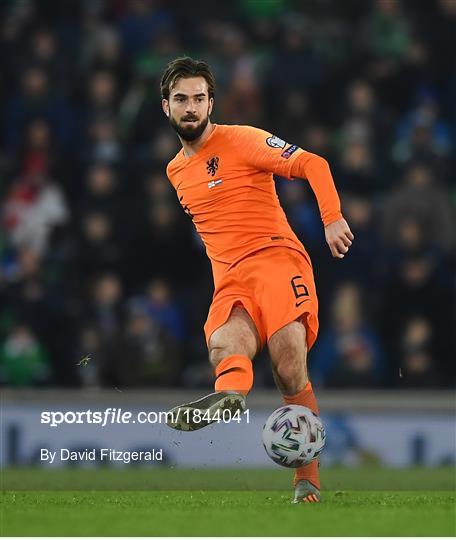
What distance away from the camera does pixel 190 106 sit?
23.6ft

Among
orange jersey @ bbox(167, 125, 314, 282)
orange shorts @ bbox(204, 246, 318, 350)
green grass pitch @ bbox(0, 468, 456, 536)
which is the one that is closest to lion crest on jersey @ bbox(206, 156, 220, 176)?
orange jersey @ bbox(167, 125, 314, 282)

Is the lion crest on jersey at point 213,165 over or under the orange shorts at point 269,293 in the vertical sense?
over

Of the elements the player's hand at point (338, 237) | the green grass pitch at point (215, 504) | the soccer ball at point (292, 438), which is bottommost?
the green grass pitch at point (215, 504)

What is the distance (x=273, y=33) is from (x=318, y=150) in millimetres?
1759

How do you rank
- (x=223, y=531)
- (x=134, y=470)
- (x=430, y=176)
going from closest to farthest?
(x=223, y=531) < (x=134, y=470) < (x=430, y=176)

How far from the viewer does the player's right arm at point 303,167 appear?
6621mm

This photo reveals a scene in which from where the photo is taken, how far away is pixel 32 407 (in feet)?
36.8

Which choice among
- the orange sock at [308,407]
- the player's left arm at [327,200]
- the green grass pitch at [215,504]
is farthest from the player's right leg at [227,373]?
the player's left arm at [327,200]

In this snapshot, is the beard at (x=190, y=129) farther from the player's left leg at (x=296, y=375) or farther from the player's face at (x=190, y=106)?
the player's left leg at (x=296, y=375)

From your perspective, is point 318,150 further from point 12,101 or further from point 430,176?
point 12,101

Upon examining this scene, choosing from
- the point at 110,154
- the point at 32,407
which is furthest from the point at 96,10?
the point at 32,407

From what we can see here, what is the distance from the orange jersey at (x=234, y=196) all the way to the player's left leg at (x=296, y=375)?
1.59 ft

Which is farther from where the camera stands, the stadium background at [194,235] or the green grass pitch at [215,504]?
the stadium background at [194,235]

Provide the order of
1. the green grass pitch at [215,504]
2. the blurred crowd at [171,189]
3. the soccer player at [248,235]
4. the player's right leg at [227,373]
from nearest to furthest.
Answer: the green grass pitch at [215,504] → the player's right leg at [227,373] → the soccer player at [248,235] → the blurred crowd at [171,189]
